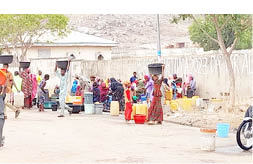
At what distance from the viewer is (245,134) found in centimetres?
1148

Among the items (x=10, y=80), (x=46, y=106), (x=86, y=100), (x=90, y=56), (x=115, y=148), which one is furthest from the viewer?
(x=90, y=56)

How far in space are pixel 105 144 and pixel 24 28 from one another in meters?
26.8

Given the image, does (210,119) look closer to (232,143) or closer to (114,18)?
(232,143)

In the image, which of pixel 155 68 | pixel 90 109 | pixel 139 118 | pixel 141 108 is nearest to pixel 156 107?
pixel 139 118

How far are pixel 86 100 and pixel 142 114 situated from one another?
3.80 metres

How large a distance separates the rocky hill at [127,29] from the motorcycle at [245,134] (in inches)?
2492

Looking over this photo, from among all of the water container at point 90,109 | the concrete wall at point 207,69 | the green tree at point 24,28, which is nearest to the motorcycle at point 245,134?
the water container at point 90,109

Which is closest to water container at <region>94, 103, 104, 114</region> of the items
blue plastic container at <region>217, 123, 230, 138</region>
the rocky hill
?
blue plastic container at <region>217, 123, 230, 138</region>

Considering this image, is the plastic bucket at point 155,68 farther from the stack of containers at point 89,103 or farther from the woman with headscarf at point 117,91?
the stack of containers at point 89,103

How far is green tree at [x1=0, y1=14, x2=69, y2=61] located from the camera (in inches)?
1459

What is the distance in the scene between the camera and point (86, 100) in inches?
810

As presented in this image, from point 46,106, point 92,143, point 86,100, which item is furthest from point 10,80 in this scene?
point 46,106

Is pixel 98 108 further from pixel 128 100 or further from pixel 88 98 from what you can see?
pixel 128 100

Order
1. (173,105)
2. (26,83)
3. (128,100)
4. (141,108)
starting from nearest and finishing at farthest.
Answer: (128,100) < (141,108) < (173,105) < (26,83)
